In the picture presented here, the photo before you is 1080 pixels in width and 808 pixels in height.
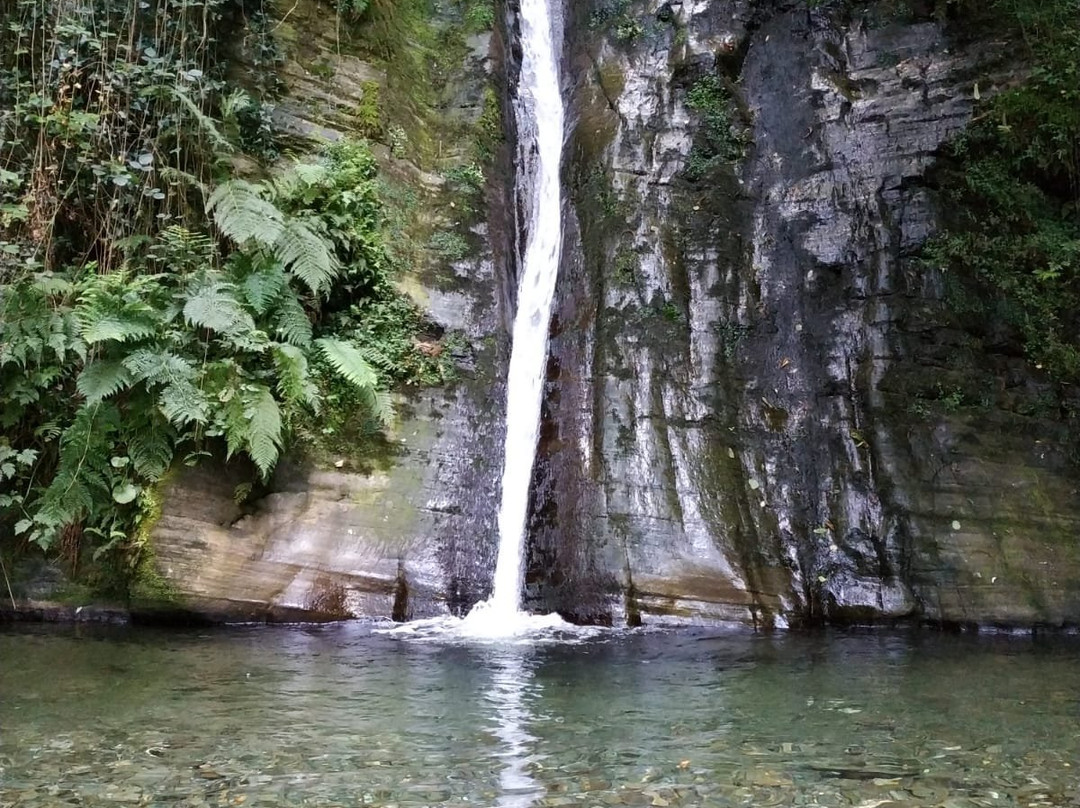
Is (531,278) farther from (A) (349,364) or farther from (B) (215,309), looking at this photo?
(B) (215,309)

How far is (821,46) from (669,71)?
2.02m

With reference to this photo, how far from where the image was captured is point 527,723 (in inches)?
154

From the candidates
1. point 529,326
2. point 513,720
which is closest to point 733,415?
point 529,326

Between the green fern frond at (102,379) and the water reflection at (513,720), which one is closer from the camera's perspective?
the water reflection at (513,720)

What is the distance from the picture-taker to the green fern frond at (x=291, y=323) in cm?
730

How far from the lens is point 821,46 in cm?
1052

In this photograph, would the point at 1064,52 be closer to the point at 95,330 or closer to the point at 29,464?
the point at 95,330

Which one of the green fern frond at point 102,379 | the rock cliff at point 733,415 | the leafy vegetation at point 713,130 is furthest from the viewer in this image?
the leafy vegetation at point 713,130

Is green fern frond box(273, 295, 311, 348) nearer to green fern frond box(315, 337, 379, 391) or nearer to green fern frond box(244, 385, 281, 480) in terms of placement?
green fern frond box(315, 337, 379, 391)

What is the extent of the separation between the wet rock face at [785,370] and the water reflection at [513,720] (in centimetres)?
174

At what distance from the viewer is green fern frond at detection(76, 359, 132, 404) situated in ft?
20.7

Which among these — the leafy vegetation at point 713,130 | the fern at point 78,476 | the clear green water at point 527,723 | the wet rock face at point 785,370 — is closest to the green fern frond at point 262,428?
the fern at point 78,476

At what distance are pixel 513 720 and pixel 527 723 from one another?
85mm

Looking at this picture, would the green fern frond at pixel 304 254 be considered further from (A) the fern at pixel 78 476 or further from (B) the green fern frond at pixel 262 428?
(A) the fern at pixel 78 476
